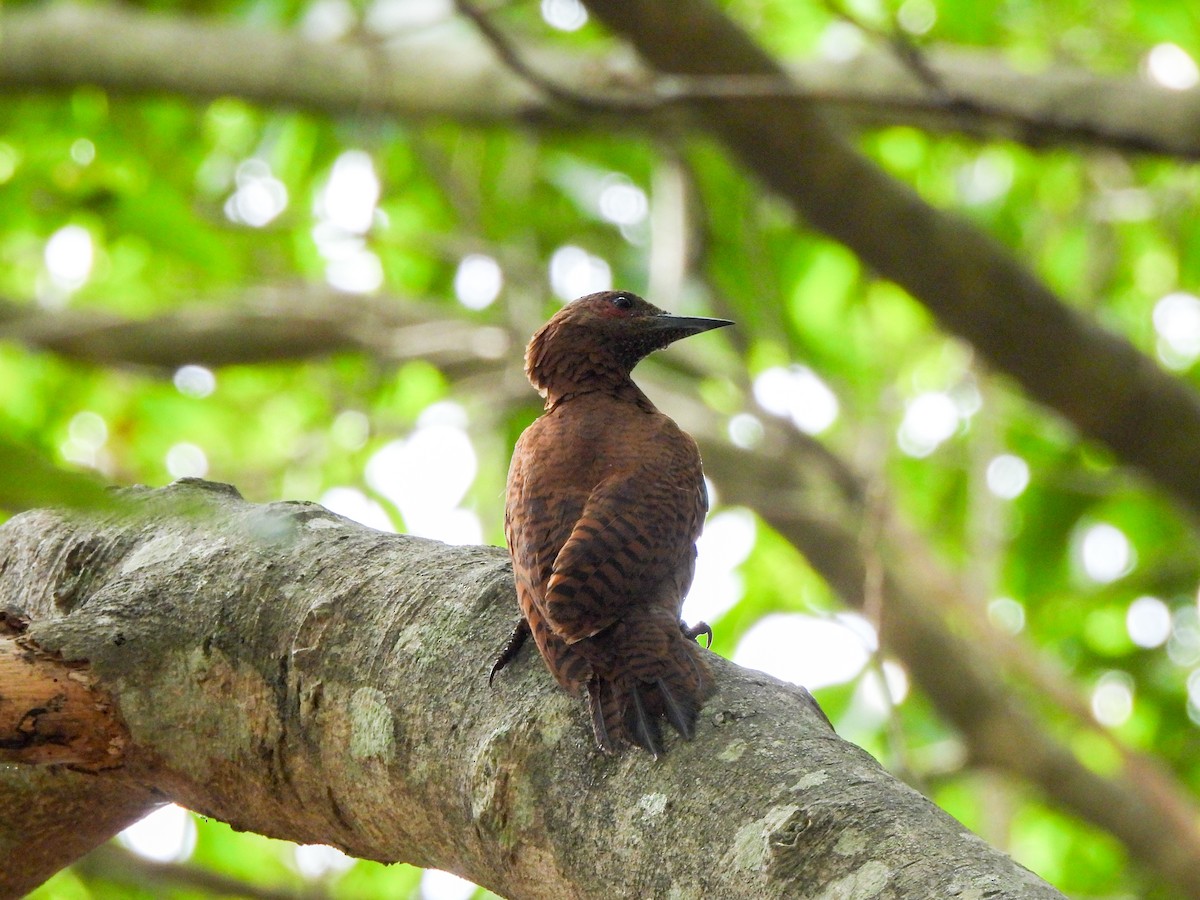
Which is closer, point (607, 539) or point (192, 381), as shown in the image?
point (607, 539)

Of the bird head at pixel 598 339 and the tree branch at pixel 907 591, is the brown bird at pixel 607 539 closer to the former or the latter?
the bird head at pixel 598 339

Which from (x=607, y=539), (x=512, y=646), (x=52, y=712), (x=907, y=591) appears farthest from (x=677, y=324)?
(x=907, y=591)

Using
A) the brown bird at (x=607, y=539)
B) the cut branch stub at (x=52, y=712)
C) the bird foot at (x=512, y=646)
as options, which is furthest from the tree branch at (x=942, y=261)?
the cut branch stub at (x=52, y=712)

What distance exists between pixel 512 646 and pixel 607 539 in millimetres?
400

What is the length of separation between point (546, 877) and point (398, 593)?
514 millimetres

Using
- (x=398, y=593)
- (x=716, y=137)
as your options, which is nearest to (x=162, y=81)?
(x=716, y=137)

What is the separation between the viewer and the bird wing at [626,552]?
2.05 meters

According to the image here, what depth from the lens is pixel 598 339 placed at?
3.20 meters

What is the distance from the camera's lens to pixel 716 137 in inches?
181

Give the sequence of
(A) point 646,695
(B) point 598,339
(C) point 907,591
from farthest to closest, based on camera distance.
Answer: (C) point 907,591, (B) point 598,339, (A) point 646,695

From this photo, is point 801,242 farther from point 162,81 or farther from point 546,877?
point 546,877

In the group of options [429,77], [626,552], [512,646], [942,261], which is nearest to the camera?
[512,646]

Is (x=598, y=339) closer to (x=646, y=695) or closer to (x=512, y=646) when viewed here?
(x=512, y=646)

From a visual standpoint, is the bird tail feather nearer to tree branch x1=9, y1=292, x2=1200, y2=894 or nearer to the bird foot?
the bird foot
